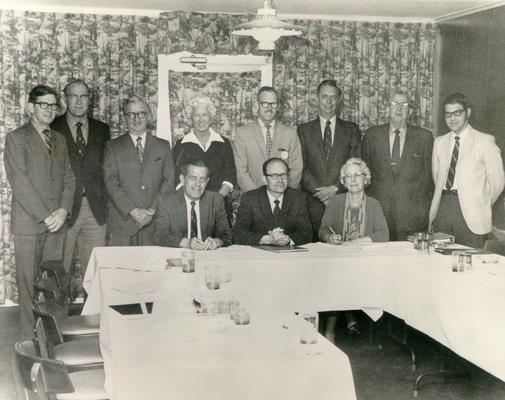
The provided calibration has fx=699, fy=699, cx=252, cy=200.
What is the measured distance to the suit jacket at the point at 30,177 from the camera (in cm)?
506

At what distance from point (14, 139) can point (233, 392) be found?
346cm

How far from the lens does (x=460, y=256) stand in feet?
12.9

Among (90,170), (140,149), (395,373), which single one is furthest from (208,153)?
(395,373)

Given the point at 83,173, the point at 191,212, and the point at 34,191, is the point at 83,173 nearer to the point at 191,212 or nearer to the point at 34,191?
the point at 34,191

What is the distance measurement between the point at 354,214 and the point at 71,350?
2320 millimetres

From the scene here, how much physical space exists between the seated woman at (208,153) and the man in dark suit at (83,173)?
655mm

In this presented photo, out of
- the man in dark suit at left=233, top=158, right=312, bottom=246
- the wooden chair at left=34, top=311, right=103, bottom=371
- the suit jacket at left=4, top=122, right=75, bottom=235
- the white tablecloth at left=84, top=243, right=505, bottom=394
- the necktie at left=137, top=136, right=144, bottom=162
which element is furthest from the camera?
the necktie at left=137, top=136, right=144, bottom=162

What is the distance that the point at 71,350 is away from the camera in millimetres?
3420

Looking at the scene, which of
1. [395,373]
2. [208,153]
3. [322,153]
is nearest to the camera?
[395,373]

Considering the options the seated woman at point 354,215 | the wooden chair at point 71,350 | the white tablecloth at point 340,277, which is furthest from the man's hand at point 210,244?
the wooden chair at point 71,350

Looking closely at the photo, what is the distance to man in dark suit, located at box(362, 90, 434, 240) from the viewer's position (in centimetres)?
580

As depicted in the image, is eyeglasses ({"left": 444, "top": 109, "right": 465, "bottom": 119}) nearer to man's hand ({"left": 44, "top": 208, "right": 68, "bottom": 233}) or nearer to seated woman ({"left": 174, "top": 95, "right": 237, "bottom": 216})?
seated woman ({"left": 174, "top": 95, "right": 237, "bottom": 216})

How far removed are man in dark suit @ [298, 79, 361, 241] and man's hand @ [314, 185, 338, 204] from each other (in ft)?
0.06

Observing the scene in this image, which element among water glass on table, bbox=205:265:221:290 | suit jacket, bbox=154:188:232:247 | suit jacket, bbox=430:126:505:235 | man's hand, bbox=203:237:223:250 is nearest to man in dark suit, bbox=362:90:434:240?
suit jacket, bbox=430:126:505:235
